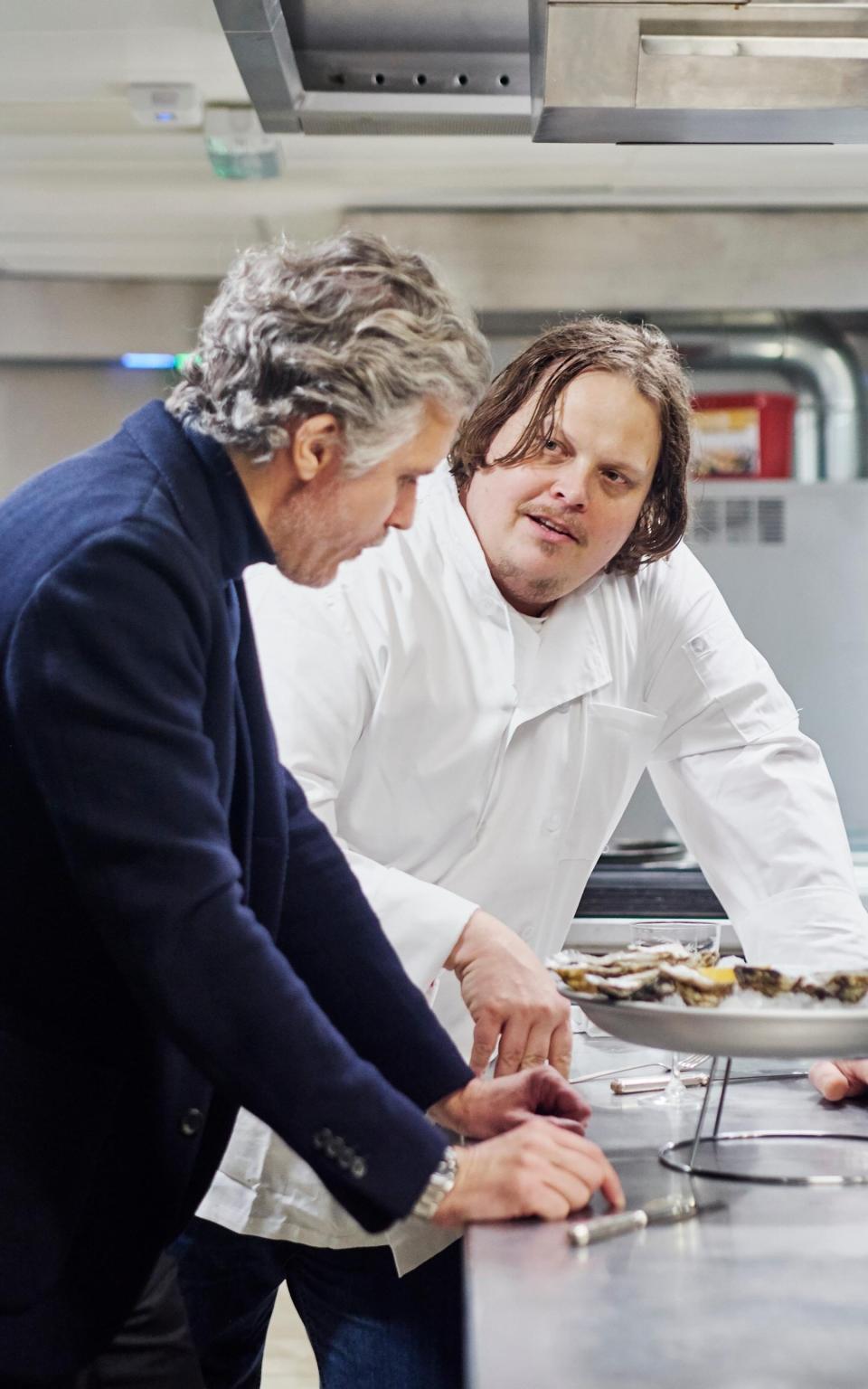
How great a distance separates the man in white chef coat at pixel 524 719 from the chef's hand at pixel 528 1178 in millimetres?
382

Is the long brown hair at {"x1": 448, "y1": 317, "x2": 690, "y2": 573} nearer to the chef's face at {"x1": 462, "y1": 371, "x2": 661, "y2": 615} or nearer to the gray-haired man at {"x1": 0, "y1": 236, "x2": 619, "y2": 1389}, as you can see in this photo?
the chef's face at {"x1": 462, "y1": 371, "x2": 661, "y2": 615}

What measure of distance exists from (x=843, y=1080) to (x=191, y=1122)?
0.58m

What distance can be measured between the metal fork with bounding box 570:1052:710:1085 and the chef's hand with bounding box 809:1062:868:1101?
0.11 meters

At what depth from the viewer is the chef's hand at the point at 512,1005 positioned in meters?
1.17

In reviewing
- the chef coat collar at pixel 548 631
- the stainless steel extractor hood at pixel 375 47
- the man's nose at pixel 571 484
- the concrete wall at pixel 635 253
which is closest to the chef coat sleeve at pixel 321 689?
the chef coat collar at pixel 548 631

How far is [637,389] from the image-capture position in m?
1.62

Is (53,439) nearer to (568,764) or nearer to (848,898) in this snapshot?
(568,764)

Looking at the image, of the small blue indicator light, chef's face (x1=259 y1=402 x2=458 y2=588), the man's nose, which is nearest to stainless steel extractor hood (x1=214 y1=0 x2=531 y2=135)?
the man's nose

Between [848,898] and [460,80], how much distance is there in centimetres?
99

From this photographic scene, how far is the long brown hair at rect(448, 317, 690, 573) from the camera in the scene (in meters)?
1.62

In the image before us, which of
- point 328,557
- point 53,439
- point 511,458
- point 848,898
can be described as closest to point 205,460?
point 328,557

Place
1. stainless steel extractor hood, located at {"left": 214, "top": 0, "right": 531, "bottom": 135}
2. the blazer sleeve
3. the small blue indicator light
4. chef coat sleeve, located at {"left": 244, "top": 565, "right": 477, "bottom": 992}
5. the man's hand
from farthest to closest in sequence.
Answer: the small blue indicator light → stainless steel extractor hood, located at {"left": 214, "top": 0, "right": 531, "bottom": 135} → chef coat sleeve, located at {"left": 244, "top": 565, "right": 477, "bottom": 992} → the man's hand → the blazer sleeve

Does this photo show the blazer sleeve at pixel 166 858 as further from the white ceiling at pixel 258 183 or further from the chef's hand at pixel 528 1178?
the white ceiling at pixel 258 183

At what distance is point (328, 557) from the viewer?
3.47 ft
